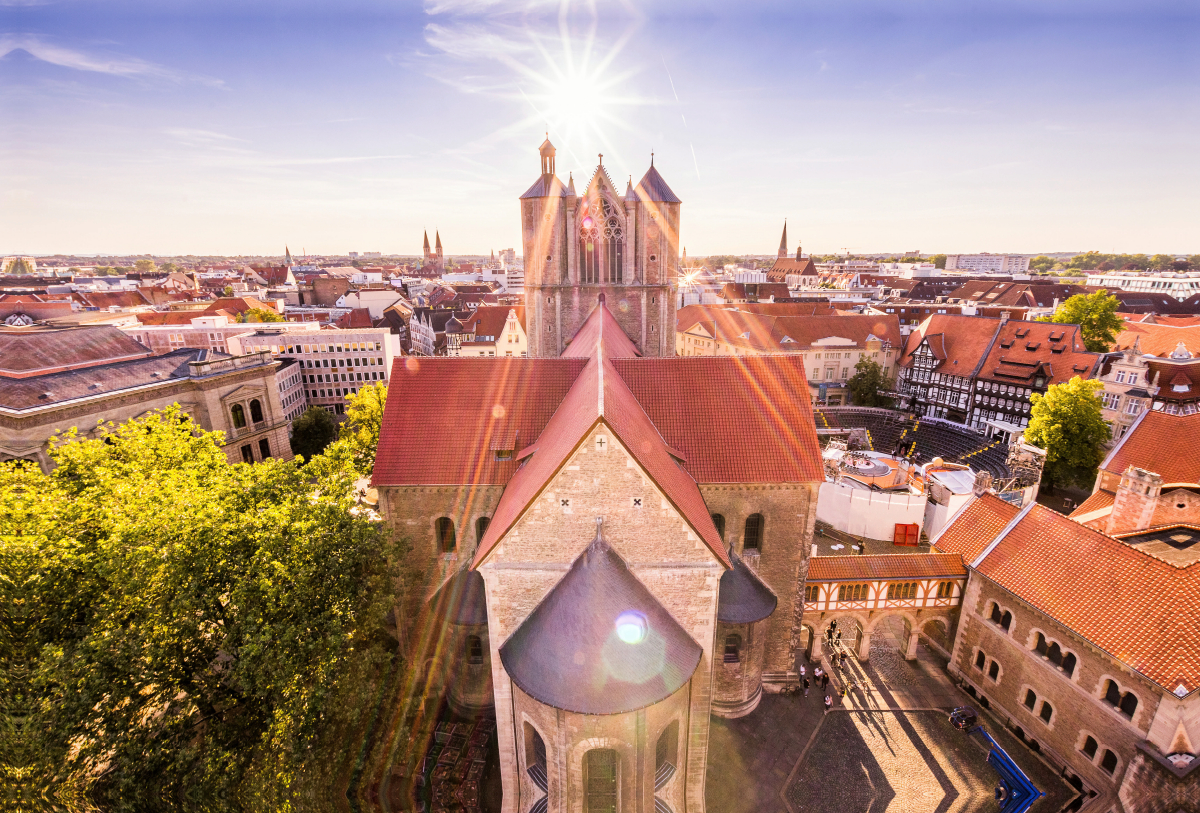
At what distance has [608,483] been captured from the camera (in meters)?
15.5

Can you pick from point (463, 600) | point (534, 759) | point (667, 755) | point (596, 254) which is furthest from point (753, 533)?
point (596, 254)

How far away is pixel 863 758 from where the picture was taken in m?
21.4

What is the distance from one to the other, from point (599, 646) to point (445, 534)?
10120 mm

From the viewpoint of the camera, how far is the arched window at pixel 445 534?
2276 cm

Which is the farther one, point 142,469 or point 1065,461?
point 1065,461

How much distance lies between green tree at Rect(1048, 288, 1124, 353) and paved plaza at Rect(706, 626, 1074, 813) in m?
61.0

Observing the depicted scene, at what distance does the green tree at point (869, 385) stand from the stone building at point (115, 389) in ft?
212

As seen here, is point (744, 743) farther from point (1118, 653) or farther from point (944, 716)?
point (1118, 653)

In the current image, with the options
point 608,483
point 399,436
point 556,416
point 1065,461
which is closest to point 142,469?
point 399,436

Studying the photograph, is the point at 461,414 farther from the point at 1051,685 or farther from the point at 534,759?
the point at 1051,685

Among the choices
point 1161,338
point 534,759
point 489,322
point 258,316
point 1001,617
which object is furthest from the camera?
point 489,322

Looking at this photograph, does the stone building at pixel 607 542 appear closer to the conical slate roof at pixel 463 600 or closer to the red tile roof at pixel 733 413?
the red tile roof at pixel 733 413

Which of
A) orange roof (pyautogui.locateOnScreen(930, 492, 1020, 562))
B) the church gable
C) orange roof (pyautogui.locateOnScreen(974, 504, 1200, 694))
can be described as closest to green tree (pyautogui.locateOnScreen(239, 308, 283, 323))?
the church gable

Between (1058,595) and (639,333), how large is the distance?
2589 cm
